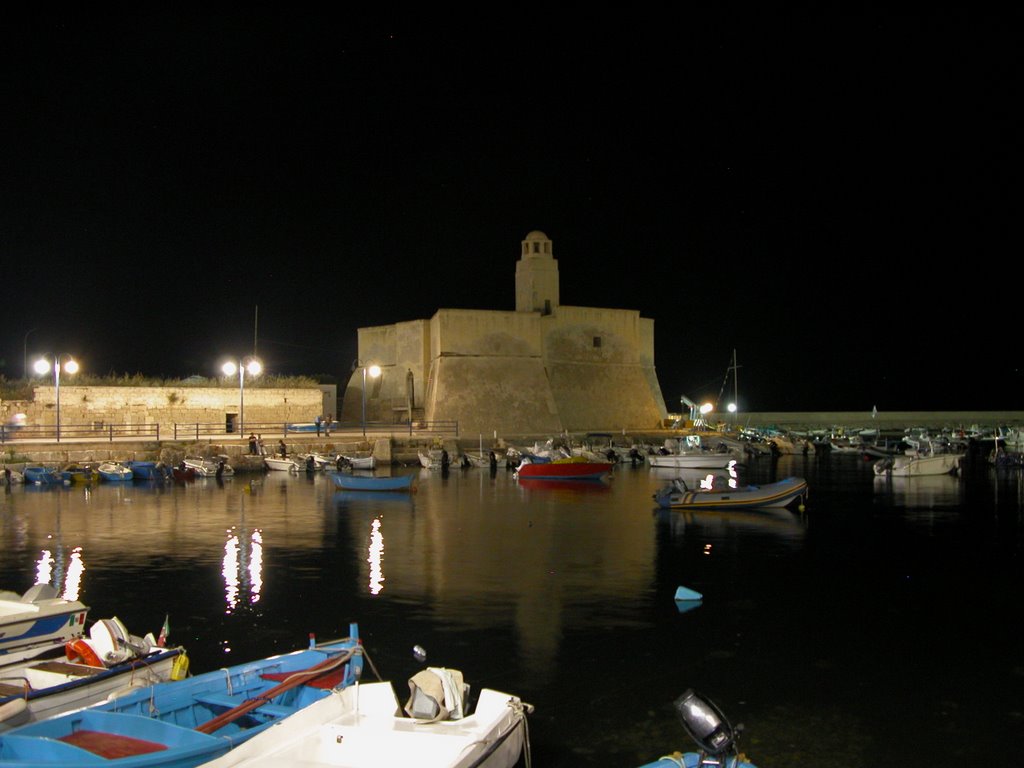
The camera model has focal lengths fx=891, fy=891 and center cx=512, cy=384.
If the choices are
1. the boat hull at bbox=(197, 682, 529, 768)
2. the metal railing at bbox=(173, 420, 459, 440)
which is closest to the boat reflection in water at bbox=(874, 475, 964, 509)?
the metal railing at bbox=(173, 420, 459, 440)

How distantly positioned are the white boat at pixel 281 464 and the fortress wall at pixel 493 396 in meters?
8.05

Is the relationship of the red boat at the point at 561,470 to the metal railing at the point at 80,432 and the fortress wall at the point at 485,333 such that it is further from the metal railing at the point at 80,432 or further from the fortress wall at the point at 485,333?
the metal railing at the point at 80,432

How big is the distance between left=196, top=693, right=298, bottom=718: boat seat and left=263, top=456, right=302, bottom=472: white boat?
2019 cm

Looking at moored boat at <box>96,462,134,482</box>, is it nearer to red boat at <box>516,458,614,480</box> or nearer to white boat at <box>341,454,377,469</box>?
white boat at <box>341,454,377,469</box>

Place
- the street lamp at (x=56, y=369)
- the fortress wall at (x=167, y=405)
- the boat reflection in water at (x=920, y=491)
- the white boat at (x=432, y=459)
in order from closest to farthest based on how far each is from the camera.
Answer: the boat reflection in water at (x=920, y=491) → the street lamp at (x=56, y=369) → the fortress wall at (x=167, y=405) → the white boat at (x=432, y=459)

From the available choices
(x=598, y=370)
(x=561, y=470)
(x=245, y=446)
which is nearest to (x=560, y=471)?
(x=561, y=470)

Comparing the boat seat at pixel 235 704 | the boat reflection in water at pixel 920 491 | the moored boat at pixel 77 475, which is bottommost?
the boat reflection in water at pixel 920 491

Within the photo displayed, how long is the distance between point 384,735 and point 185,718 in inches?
54.0

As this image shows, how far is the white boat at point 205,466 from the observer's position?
23516 mm

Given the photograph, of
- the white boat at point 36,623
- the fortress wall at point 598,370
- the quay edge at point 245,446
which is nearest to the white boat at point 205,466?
the quay edge at point 245,446

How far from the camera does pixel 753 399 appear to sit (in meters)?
74.2

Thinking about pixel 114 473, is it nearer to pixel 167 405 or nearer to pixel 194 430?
pixel 167 405

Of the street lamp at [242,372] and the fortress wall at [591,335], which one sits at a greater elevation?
the fortress wall at [591,335]

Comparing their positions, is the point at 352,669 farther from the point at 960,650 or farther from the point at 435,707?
the point at 960,650
